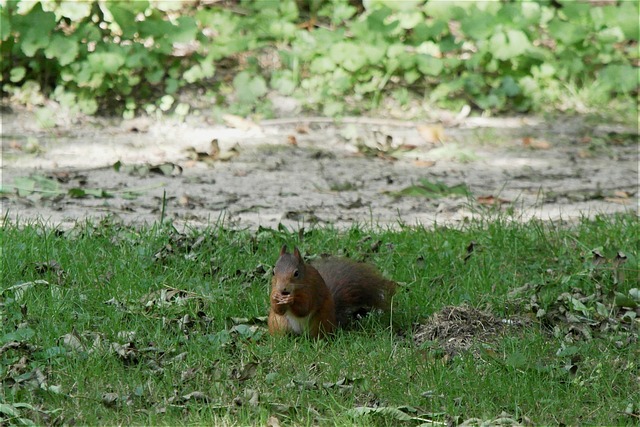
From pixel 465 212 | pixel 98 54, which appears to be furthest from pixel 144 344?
pixel 98 54

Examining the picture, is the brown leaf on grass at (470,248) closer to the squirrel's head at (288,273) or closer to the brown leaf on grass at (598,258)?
the brown leaf on grass at (598,258)

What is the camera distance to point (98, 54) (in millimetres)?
6602

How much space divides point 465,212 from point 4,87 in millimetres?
3629

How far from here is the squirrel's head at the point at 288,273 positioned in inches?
121

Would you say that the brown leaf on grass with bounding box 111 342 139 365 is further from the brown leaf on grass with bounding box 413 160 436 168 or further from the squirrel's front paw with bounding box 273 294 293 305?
the brown leaf on grass with bounding box 413 160 436 168

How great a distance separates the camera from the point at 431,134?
6.73m

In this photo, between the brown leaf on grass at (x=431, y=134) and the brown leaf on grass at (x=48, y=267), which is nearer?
the brown leaf on grass at (x=48, y=267)

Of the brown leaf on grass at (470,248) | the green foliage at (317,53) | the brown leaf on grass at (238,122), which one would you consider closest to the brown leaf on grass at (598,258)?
the brown leaf on grass at (470,248)

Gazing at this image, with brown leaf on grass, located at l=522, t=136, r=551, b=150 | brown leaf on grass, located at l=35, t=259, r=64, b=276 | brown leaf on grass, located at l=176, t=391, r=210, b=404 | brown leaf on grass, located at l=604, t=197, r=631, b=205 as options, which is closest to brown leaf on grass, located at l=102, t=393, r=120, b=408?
brown leaf on grass, located at l=176, t=391, r=210, b=404

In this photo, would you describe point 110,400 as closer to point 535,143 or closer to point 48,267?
point 48,267

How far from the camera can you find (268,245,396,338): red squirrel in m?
3.10

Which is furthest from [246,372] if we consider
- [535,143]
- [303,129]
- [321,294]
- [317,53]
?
[317,53]

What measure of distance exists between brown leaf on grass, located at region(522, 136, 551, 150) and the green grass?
7.68 feet

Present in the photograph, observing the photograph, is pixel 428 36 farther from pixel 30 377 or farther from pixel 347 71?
pixel 30 377
